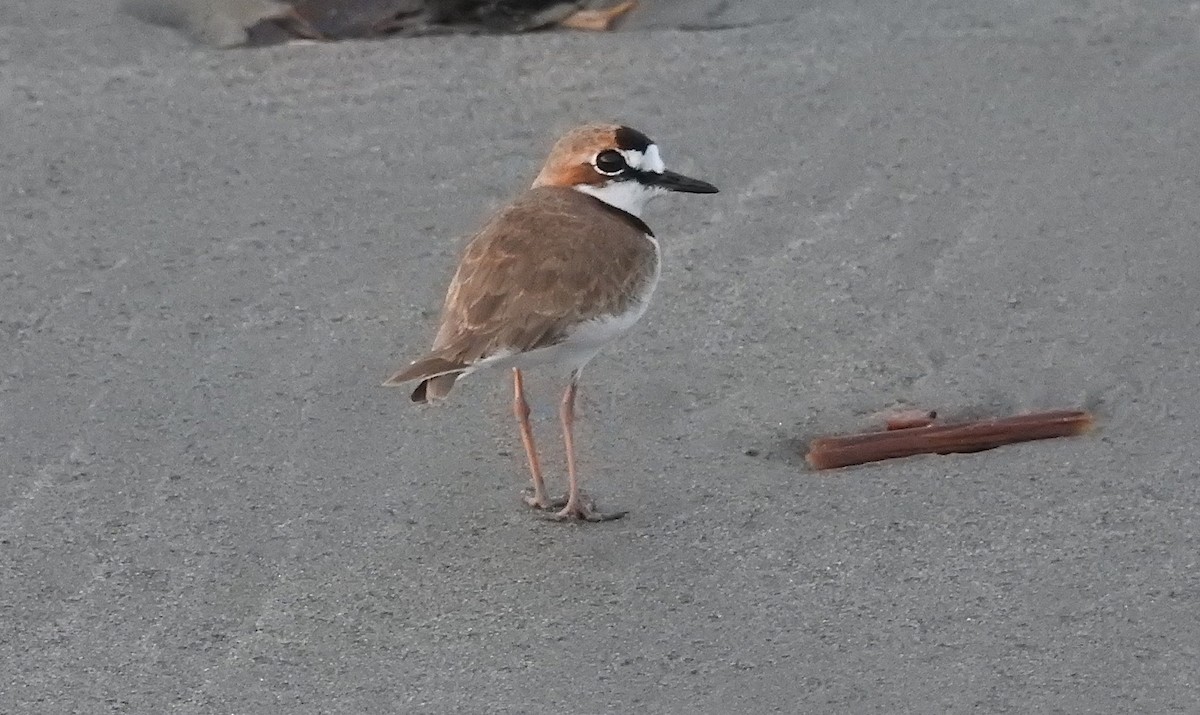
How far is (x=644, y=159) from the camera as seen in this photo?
539 centimetres

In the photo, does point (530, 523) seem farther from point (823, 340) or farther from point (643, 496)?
point (823, 340)

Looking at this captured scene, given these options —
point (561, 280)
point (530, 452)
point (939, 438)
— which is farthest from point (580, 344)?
point (939, 438)

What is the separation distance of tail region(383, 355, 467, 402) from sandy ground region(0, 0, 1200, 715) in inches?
15.3

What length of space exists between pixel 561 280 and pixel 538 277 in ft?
0.19

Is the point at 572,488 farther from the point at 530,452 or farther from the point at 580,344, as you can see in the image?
the point at 580,344

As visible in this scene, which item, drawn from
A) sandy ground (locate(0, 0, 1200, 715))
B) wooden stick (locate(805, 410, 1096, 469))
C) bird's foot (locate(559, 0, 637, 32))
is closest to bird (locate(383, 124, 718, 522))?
sandy ground (locate(0, 0, 1200, 715))

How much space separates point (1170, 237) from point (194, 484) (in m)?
3.26

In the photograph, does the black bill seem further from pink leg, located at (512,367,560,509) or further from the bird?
pink leg, located at (512,367,560,509)

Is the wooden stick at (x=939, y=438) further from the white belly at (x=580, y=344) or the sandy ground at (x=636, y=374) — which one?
the white belly at (x=580, y=344)

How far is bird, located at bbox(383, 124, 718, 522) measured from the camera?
4.86 meters

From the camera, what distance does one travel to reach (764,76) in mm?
7633

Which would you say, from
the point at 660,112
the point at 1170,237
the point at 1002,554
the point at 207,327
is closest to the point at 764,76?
the point at 660,112

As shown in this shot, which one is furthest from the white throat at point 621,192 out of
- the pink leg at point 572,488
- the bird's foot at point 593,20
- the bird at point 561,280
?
the bird's foot at point 593,20

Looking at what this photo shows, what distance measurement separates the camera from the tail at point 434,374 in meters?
4.73
